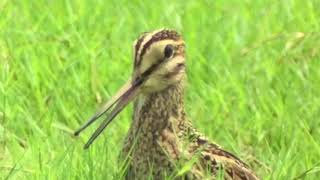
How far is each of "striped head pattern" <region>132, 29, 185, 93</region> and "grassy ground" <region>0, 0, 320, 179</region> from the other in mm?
476

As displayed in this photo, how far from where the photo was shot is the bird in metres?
5.40

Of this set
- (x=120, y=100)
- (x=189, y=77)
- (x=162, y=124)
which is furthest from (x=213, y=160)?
(x=189, y=77)

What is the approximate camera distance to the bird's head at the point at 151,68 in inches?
212

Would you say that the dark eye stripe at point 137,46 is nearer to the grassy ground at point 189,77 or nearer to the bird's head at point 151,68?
the bird's head at point 151,68

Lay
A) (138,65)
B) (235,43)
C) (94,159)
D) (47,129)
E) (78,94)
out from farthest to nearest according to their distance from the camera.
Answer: (235,43) < (78,94) < (47,129) < (94,159) < (138,65)

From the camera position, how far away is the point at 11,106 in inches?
261

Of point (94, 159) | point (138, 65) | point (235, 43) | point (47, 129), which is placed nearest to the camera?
point (138, 65)

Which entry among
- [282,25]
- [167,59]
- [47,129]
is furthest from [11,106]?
[282,25]

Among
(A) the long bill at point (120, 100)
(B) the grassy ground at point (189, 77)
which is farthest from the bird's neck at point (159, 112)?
(B) the grassy ground at point (189, 77)

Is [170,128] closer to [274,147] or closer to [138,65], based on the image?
[138,65]

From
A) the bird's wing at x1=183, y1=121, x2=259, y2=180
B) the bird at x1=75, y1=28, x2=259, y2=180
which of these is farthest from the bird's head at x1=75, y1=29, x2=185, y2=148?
the bird's wing at x1=183, y1=121, x2=259, y2=180

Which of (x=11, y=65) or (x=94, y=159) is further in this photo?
(x=11, y=65)

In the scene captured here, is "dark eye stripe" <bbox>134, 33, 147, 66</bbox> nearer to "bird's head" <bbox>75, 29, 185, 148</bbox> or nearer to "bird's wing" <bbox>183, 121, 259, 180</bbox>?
"bird's head" <bbox>75, 29, 185, 148</bbox>

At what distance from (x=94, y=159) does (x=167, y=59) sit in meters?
0.62
